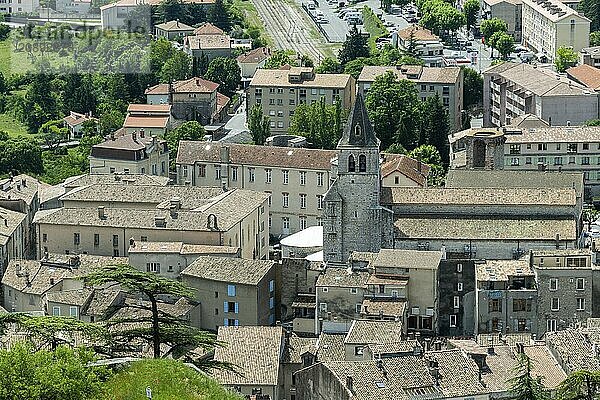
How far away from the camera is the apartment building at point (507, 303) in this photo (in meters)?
39.0

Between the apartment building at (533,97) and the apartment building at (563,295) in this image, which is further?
the apartment building at (533,97)

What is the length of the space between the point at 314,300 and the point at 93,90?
33.5 m

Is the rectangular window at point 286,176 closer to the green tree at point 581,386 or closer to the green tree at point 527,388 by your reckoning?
the green tree at point 527,388

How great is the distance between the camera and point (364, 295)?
39875mm

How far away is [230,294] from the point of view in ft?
135

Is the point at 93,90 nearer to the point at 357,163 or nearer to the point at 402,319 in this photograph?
the point at 357,163

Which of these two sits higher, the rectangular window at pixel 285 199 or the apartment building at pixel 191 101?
the apartment building at pixel 191 101

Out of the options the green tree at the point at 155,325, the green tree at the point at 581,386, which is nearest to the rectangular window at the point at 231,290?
the green tree at the point at 155,325

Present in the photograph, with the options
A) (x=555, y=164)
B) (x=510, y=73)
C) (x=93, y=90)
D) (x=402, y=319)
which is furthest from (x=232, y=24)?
(x=402, y=319)

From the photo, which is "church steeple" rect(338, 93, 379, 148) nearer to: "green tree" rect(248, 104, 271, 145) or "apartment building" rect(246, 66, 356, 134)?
"green tree" rect(248, 104, 271, 145)

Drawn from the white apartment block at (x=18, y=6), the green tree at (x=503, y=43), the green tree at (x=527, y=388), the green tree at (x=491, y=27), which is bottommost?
the green tree at (x=527, y=388)

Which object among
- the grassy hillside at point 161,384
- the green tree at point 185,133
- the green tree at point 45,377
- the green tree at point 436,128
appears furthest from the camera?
the green tree at point 185,133

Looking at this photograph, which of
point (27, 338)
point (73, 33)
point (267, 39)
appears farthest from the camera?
point (267, 39)

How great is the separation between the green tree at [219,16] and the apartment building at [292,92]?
75.4ft
